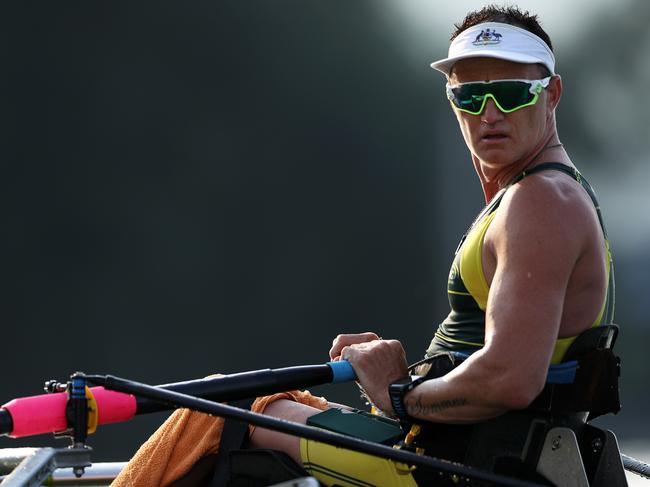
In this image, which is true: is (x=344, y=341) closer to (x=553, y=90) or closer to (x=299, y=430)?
(x=299, y=430)

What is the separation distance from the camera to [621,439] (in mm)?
9742

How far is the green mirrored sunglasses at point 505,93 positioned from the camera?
3184 millimetres

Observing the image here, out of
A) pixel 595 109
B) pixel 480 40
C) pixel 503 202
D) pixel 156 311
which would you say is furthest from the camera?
pixel 595 109

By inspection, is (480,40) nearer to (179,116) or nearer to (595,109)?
(179,116)

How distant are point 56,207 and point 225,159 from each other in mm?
1312

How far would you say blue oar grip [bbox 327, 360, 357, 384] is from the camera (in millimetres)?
3182

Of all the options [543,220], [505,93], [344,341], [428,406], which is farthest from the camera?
[344,341]

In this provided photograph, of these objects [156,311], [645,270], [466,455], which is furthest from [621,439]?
[466,455]

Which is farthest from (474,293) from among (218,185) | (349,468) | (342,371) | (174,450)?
(218,185)

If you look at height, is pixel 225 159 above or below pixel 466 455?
above

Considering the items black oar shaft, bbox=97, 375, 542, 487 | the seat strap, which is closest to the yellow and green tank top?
black oar shaft, bbox=97, 375, 542, 487

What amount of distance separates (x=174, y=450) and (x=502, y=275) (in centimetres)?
95

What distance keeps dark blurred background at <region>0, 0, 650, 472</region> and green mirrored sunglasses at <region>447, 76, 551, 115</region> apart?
5876mm

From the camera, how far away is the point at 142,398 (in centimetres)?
295
